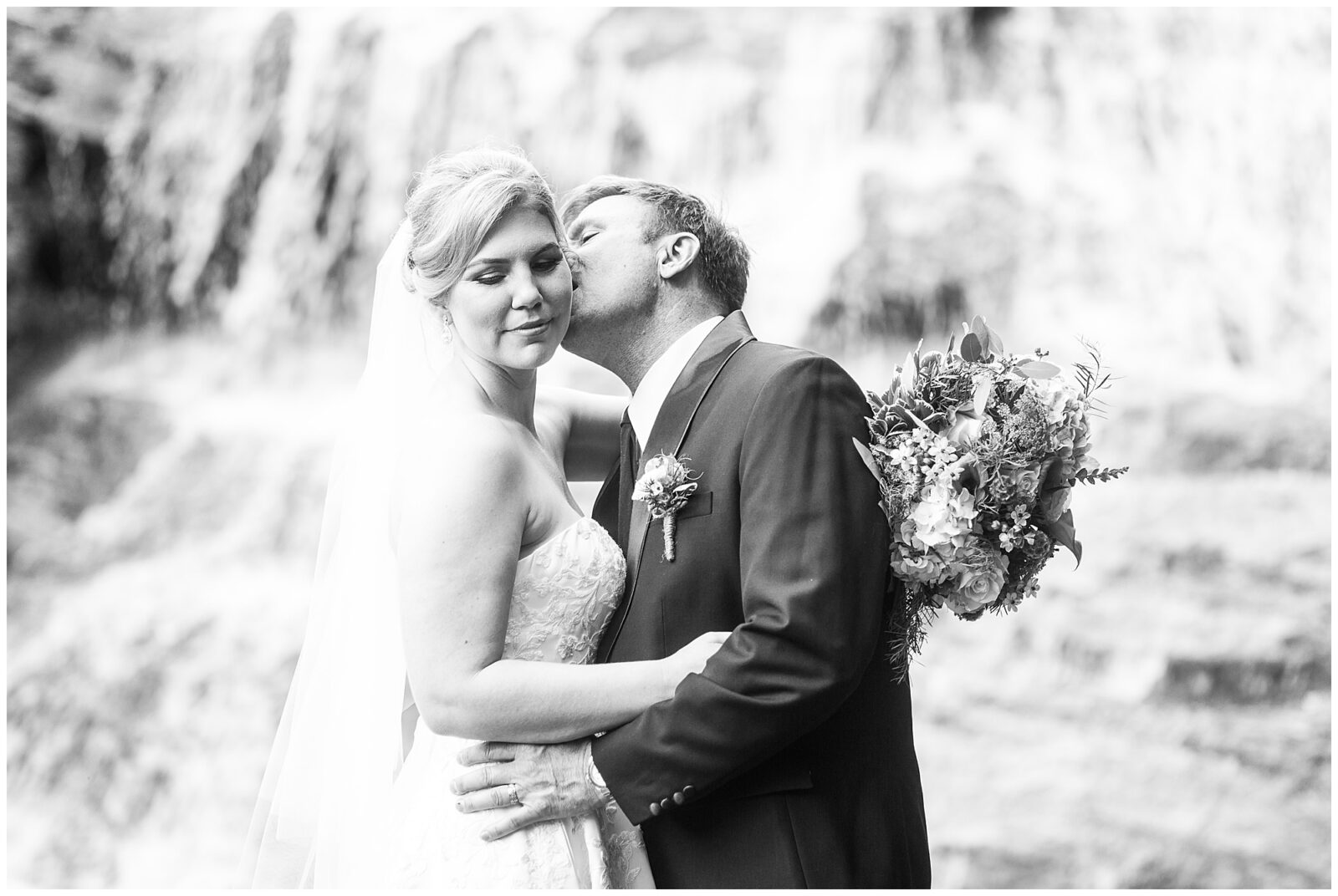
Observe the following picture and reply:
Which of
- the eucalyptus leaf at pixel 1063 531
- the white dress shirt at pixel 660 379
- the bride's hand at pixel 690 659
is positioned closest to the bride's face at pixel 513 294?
the white dress shirt at pixel 660 379

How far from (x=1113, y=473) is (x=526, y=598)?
1210mm

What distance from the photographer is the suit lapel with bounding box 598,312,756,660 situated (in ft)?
8.29

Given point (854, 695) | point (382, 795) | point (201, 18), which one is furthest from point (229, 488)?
point (854, 695)

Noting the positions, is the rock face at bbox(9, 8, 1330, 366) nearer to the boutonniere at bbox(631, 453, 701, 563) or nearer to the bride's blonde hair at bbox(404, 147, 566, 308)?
the bride's blonde hair at bbox(404, 147, 566, 308)

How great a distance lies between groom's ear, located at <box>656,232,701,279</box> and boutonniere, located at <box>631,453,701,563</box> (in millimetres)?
543

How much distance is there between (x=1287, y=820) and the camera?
8.15 m

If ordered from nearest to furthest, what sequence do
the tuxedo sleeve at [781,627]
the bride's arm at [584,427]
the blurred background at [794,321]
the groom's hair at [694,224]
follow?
the tuxedo sleeve at [781,627] → the groom's hair at [694,224] → the bride's arm at [584,427] → the blurred background at [794,321]

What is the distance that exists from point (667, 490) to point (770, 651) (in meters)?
0.39

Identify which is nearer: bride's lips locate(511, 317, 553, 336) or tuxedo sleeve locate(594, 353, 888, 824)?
tuxedo sleeve locate(594, 353, 888, 824)

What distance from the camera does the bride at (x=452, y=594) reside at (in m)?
2.34

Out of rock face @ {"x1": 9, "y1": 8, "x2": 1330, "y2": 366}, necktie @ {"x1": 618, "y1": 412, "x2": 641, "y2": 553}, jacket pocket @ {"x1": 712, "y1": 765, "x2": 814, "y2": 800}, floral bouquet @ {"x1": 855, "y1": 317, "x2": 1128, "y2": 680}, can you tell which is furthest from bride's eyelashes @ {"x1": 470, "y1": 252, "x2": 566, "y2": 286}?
rock face @ {"x1": 9, "y1": 8, "x2": 1330, "y2": 366}

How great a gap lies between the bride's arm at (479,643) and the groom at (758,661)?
0.21 feet

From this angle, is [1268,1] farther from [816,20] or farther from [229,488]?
[229,488]

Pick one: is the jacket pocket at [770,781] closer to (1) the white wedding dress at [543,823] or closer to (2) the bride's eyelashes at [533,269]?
(1) the white wedding dress at [543,823]
